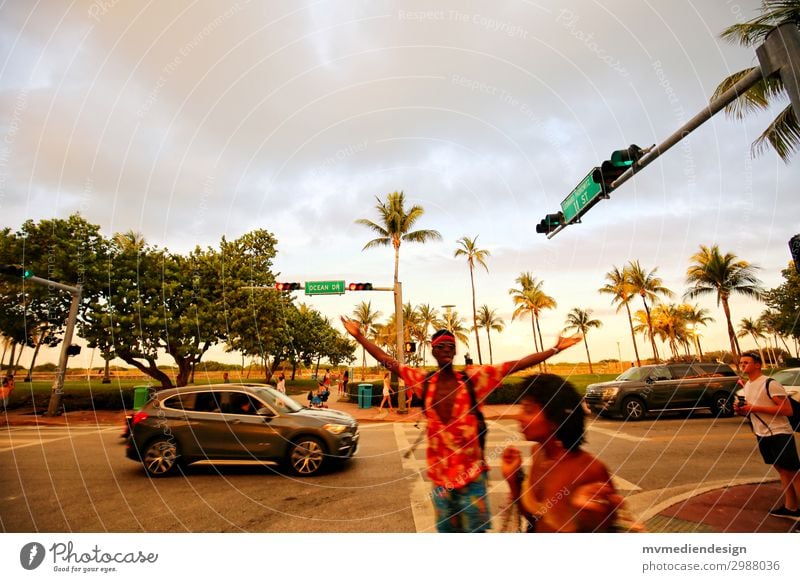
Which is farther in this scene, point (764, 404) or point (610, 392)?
point (610, 392)

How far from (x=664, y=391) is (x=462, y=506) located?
13.2m

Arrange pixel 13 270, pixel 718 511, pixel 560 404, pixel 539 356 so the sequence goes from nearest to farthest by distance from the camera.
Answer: pixel 560 404 → pixel 539 356 → pixel 718 511 → pixel 13 270

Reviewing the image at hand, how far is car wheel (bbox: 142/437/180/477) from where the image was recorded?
6.09 meters

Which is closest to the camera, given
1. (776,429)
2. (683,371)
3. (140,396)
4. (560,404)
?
(560,404)

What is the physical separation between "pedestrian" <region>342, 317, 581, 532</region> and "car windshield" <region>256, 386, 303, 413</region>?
15.1ft

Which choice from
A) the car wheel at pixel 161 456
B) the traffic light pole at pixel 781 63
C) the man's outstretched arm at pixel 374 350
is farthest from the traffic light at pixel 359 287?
the traffic light pole at pixel 781 63

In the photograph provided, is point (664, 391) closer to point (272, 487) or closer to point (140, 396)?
point (272, 487)

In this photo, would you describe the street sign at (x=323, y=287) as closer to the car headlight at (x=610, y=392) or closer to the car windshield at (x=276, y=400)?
the car windshield at (x=276, y=400)

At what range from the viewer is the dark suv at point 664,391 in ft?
38.7

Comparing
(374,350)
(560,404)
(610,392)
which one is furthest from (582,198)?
(610,392)

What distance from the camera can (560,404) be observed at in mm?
2092

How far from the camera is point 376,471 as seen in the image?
648cm

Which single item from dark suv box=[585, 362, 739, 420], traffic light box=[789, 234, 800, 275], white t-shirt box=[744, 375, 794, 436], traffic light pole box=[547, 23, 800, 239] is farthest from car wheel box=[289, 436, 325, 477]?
dark suv box=[585, 362, 739, 420]
